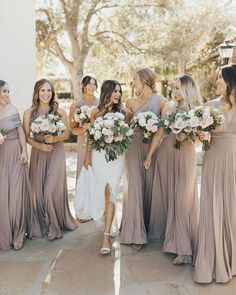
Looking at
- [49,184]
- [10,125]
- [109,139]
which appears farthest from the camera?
[49,184]

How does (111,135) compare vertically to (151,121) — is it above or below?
below

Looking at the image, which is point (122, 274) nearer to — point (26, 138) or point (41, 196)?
point (41, 196)

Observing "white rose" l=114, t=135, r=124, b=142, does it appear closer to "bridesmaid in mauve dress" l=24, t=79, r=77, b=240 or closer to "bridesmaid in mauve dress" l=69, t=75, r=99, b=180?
"bridesmaid in mauve dress" l=24, t=79, r=77, b=240

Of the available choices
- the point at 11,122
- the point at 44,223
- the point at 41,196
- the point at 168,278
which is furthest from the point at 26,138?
the point at 168,278

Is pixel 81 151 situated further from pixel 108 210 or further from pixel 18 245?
pixel 18 245

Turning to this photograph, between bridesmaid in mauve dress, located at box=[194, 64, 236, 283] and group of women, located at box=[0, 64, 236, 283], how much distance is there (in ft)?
0.03

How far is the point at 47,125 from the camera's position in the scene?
518cm

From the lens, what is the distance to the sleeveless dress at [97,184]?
16.6ft

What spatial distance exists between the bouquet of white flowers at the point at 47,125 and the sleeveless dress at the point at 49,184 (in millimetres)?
322

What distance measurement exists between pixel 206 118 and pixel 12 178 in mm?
2670

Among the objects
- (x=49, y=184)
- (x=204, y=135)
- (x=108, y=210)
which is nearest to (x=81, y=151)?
(x=49, y=184)

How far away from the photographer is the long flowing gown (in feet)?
15.7

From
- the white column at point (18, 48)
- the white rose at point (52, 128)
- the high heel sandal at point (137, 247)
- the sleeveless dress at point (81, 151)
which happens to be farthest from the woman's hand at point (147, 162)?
the white column at point (18, 48)

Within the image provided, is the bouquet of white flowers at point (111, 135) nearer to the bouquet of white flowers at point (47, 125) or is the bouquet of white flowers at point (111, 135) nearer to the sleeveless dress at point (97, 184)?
the sleeveless dress at point (97, 184)
